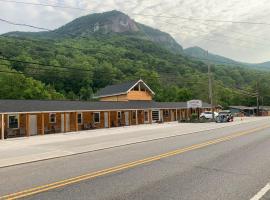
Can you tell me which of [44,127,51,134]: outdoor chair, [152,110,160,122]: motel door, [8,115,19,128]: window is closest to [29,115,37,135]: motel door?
[44,127,51,134]: outdoor chair

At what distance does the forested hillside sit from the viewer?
69375mm

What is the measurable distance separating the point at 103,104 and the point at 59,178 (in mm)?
33869

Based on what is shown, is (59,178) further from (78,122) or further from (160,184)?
(78,122)

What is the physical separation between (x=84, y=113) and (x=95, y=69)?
49.9 meters

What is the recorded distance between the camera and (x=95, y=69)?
8944 cm

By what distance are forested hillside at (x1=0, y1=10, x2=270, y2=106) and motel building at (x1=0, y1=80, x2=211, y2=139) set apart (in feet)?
37.1

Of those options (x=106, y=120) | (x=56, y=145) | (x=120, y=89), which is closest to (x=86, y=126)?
(x=106, y=120)

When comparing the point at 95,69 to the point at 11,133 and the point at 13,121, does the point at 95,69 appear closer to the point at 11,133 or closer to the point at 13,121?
the point at 13,121

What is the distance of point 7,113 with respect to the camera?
99.2ft

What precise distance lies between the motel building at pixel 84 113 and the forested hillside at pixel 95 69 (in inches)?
445

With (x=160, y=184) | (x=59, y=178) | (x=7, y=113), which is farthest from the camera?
(x=7, y=113)

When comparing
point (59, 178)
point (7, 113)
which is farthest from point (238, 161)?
point (7, 113)

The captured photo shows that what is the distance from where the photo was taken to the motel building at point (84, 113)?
106 feet

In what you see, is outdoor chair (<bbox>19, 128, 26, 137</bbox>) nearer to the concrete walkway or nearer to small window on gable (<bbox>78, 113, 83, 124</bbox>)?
the concrete walkway
